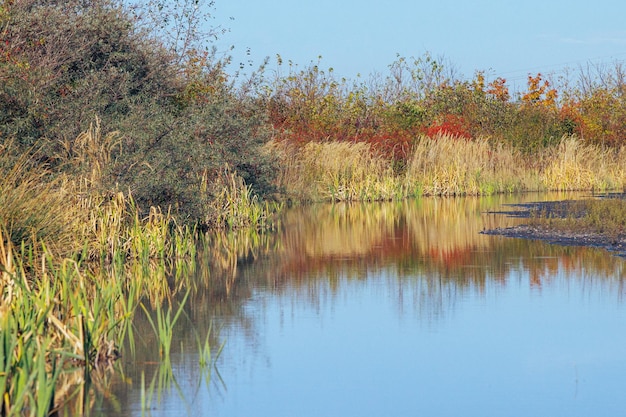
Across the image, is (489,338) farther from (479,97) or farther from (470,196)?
(479,97)

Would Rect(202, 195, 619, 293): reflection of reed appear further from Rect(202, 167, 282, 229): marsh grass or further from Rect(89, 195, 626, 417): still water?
Rect(202, 167, 282, 229): marsh grass

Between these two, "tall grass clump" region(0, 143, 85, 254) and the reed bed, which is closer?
"tall grass clump" region(0, 143, 85, 254)

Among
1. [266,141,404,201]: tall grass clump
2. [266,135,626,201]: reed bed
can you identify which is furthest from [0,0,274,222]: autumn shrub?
[266,141,404,201]: tall grass clump

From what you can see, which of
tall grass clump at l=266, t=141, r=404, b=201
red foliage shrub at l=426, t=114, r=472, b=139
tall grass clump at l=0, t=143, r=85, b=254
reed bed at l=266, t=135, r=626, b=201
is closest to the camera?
tall grass clump at l=0, t=143, r=85, b=254

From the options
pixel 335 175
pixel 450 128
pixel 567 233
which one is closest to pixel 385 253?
pixel 567 233

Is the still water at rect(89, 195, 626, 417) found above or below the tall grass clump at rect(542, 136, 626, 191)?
below

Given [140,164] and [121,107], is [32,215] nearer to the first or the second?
[140,164]

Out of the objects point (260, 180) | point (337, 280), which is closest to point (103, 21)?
point (260, 180)

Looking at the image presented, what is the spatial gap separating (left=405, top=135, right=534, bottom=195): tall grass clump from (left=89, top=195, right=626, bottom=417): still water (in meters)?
17.2

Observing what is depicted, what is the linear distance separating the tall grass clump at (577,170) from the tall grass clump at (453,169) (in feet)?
5.76

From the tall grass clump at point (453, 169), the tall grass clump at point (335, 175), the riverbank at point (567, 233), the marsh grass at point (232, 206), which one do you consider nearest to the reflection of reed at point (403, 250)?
the riverbank at point (567, 233)

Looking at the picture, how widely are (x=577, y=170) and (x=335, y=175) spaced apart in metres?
10.2

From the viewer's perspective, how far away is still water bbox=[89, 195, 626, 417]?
727 centimetres

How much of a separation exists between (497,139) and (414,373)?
31852 millimetres
